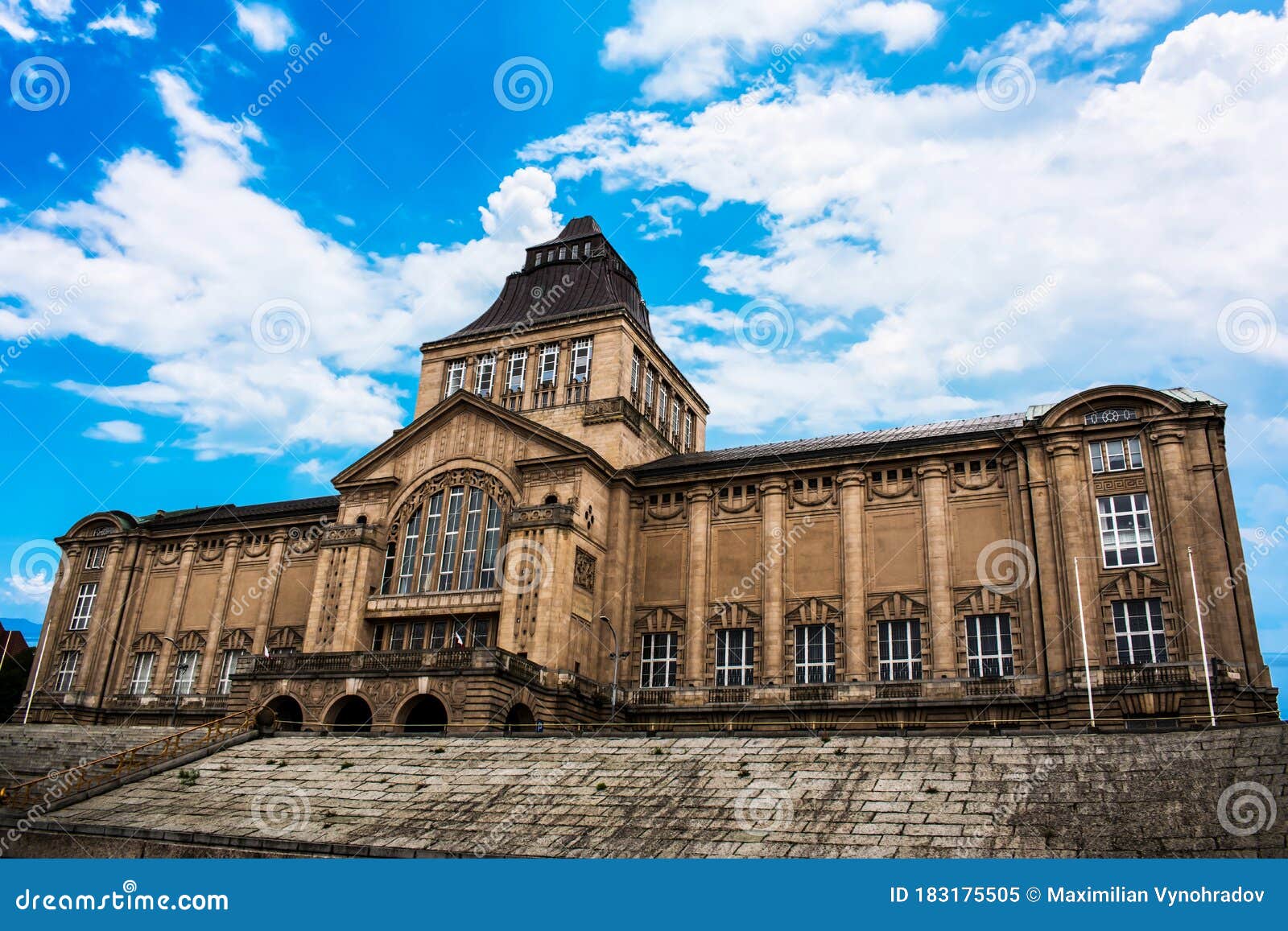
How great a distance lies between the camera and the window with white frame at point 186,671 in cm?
5462

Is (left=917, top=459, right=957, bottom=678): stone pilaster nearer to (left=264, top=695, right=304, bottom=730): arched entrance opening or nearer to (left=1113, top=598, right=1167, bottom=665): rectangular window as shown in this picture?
(left=1113, top=598, right=1167, bottom=665): rectangular window

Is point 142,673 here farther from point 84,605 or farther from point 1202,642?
point 1202,642

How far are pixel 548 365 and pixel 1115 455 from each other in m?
28.3

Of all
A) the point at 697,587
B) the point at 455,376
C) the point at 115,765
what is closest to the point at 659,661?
the point at 697,587

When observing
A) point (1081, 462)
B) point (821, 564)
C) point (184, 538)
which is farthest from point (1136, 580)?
point (184, 538)

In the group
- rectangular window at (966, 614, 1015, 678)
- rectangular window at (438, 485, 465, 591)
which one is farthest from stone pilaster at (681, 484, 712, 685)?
rectangular window at (966, 614, 1015, 678)

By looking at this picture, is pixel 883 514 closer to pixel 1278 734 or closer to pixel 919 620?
pixel 919 620

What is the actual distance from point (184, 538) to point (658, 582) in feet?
96.1

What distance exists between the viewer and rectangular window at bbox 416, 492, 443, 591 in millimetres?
47000

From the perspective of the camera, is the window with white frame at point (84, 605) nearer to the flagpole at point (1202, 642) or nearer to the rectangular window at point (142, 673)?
the rectangular window at point (142, 673)

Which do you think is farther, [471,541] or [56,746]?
[471,541]

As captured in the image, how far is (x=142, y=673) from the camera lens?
56281 mm

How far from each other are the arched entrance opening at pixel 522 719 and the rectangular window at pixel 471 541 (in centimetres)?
764

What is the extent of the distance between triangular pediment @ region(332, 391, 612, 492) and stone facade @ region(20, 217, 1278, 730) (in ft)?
0.38
